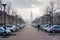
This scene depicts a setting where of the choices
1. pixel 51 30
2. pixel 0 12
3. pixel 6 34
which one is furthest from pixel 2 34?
pixel 0 12

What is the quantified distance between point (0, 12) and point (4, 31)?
38.8m

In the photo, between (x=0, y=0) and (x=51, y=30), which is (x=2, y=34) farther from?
(x=0, y=0)

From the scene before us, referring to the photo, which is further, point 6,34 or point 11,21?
point 11,21

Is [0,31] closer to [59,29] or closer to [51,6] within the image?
[59,29]

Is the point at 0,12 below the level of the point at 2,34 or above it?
above

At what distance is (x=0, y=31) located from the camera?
115 ft

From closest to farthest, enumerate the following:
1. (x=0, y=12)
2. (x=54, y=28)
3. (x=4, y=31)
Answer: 1. (x=4, y=31)
2. (x=54, y=28)
3. (x=0, y=12)

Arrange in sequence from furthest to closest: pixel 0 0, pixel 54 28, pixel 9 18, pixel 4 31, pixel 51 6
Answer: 1. pixel 9 18
2. pixel 51 6
3. pixel 0 0
4. pixel 54 28
5. pixel 4 31

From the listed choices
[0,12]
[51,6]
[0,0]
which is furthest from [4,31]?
[51,6]

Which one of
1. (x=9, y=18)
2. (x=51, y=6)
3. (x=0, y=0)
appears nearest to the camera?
(x=0, y=0)

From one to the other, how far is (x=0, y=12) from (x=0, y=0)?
48.1 feet

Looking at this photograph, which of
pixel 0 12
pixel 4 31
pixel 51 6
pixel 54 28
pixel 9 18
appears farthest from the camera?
pixel 9 18

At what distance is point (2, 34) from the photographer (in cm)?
3547

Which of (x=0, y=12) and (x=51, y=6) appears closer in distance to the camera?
(x=0, y=12)
